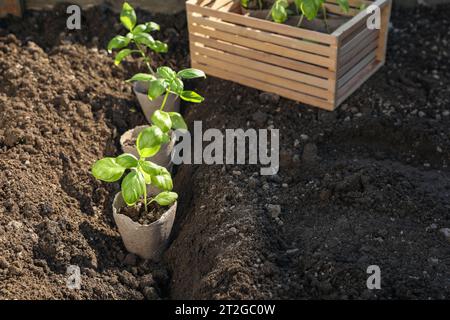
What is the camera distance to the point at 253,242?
3.45 metres

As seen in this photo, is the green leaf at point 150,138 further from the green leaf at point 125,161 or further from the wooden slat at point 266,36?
the wooden slat at point 266,36

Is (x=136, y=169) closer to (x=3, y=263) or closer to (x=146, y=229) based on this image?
(x=146, y=229)

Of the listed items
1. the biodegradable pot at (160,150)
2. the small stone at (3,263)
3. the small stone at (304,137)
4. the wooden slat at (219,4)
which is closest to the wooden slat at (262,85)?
the small stone at (304,137)

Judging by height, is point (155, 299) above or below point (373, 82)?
below

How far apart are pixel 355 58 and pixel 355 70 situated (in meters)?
0.07

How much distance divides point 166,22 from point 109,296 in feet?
7.28

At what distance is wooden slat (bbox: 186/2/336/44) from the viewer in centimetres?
407

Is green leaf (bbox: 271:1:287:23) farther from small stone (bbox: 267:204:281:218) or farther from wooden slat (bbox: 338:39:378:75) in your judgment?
small stone (bbox: 267:204:281:218)

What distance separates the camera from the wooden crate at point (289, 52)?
4141mm

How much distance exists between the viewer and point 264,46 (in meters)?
4.29

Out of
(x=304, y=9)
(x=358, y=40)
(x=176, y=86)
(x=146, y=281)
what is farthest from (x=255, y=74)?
(x=146, y=281)
